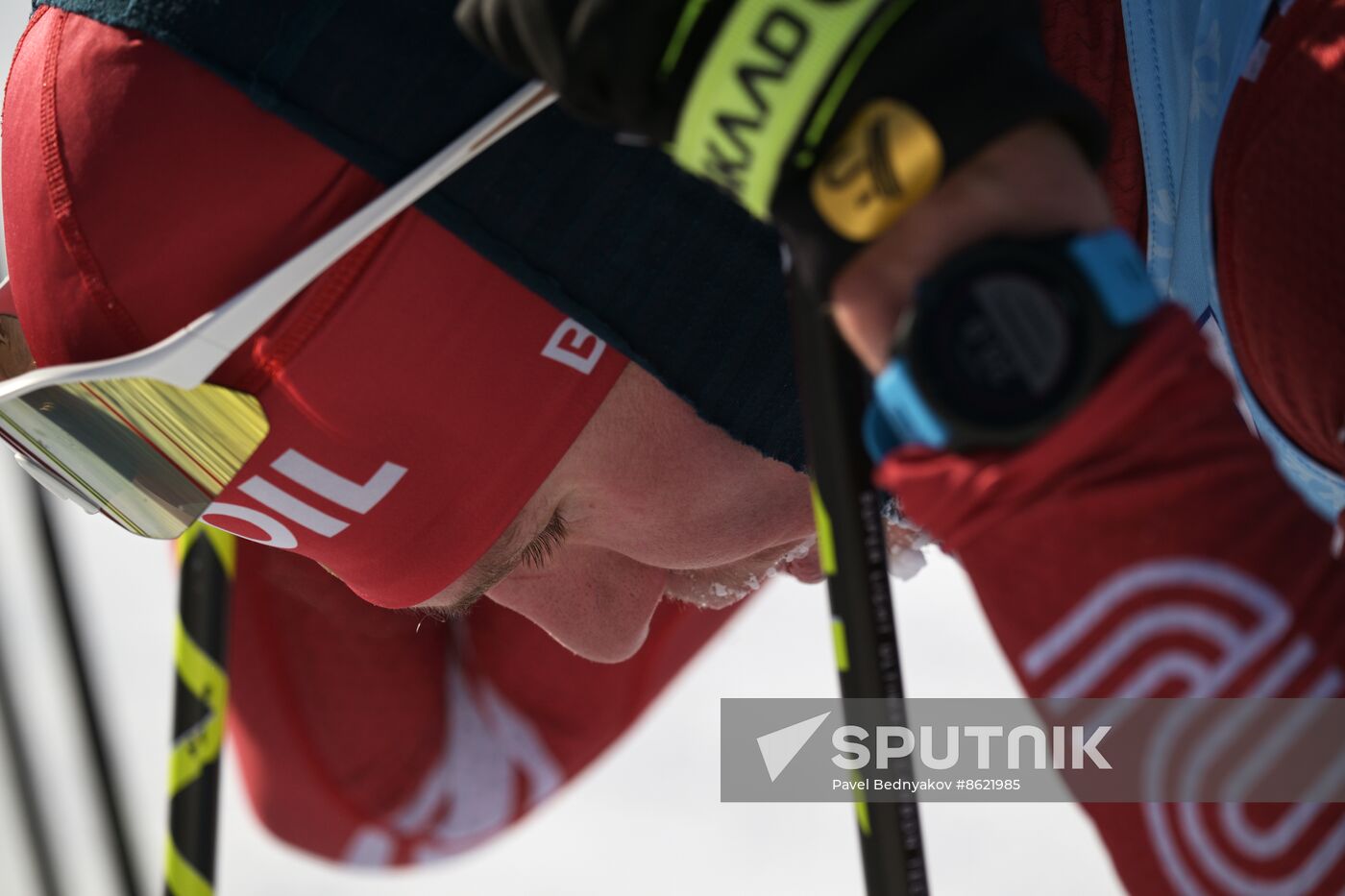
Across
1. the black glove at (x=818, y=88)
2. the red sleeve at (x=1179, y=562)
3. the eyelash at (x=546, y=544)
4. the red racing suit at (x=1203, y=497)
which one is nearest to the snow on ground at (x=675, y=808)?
the eyelash at (x=546, y=544)

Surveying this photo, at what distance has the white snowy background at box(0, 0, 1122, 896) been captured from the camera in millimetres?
1345

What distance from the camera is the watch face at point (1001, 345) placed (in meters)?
0.41

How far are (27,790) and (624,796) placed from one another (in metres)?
0.74

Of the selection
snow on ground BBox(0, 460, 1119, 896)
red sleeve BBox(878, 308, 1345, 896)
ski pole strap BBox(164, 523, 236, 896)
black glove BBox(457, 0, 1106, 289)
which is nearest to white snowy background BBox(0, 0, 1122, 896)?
snow on ground BBox(0, 460, 1119, 896)

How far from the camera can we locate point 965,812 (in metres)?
1.36

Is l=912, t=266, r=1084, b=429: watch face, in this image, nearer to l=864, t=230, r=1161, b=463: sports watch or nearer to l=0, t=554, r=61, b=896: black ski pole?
l=864, t=230, r=1161, b=463: sports watch

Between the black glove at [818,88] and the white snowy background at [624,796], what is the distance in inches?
40.5

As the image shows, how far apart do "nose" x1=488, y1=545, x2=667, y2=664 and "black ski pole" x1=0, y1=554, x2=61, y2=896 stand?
0.96 metres

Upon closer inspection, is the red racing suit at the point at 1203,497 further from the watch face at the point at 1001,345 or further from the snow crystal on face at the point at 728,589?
the snow crystal on face at the point at 728,589

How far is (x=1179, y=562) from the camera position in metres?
0.42

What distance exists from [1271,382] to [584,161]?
0.36 meters

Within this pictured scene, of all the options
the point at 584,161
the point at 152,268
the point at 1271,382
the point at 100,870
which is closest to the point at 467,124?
the point at 584,161

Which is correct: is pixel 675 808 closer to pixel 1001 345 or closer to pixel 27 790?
pixel 27 790


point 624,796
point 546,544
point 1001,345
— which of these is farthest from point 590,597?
point 624,796
